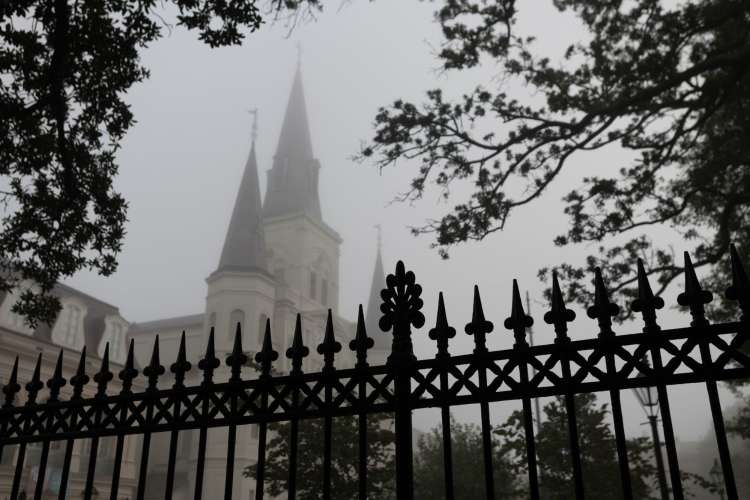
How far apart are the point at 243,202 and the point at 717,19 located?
1568 inches

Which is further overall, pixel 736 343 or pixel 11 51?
pixel 11 51

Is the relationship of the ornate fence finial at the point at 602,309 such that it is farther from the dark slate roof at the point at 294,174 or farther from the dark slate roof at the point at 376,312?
the dark slate roof at the point at 294,174

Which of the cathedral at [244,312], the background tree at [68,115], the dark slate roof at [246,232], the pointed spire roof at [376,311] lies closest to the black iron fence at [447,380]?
the background tree at [68,115]

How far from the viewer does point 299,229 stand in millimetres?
53594

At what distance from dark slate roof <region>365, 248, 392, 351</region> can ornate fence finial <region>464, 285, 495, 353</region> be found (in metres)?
50.5

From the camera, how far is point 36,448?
2689 cm

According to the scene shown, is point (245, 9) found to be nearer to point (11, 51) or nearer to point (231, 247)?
point (11, 51)

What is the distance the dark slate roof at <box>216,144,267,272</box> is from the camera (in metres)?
43.5

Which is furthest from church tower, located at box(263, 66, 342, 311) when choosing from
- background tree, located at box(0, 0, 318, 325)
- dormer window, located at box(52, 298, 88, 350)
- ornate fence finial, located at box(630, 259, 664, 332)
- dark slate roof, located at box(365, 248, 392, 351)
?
ornate fence finial, located at box(630, 259, 664, 332)

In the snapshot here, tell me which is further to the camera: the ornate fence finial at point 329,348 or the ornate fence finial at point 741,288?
the ornate fence finial at point 329,348

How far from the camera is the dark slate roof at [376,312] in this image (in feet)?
186

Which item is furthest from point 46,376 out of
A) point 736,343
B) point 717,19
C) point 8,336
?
point 736,343

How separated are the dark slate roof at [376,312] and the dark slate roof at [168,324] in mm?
14598

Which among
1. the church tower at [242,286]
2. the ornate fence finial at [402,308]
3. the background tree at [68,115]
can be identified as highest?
the church tower at [242,286]
